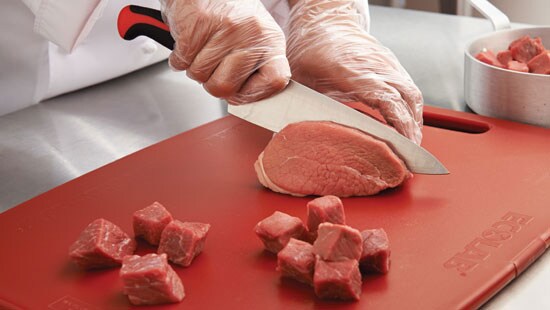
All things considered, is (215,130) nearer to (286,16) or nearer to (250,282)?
(286,16)

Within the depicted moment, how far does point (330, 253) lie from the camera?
1.70m

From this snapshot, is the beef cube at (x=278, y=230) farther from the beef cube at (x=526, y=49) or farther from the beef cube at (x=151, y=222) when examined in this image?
the beef cube at (x=526, y=49)

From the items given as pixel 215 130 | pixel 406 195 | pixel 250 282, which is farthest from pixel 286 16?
pixel 250 282

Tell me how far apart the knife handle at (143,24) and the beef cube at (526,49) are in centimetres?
124

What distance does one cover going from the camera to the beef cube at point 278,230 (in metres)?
1.84

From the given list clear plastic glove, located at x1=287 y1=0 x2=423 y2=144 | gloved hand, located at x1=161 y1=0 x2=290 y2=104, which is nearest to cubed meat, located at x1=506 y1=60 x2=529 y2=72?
clear plastic glove, located at x1=287 y1=0 x2=423 y2=144

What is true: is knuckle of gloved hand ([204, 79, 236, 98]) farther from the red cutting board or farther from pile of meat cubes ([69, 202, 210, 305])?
pile of meat cubes ([69, 202, 210, 305])

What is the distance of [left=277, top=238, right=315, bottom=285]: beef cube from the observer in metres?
1.71

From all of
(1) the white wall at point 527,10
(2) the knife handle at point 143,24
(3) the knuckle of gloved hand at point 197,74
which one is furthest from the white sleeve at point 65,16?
(1) the white wall at point 527,10

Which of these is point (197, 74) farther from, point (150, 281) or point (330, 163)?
point (150, 281)

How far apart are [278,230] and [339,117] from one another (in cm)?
48

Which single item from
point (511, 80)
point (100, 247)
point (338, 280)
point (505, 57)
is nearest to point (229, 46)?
point (100, 247)

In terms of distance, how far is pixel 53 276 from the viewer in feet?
6.10

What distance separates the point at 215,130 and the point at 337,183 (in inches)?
24.7
